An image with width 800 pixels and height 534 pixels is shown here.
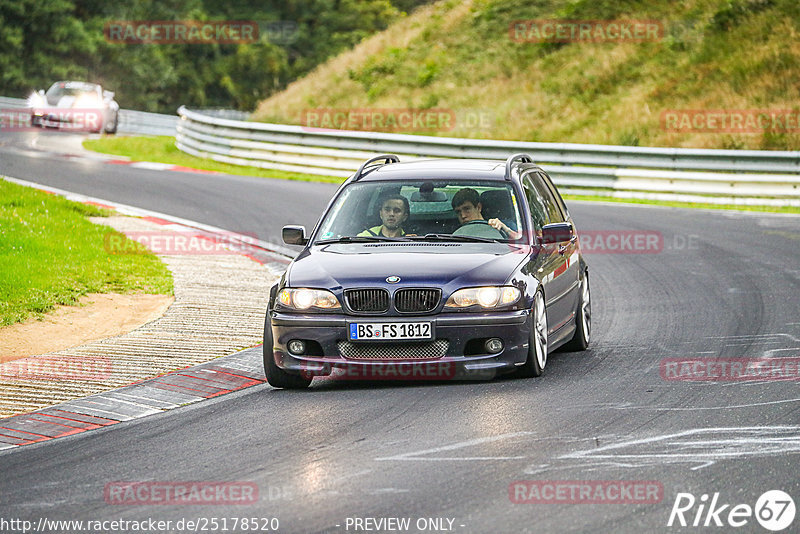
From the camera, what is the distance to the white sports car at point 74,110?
40.9m

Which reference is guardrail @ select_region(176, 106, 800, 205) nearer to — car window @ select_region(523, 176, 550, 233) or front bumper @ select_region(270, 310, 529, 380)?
car window @ select_region(523, 176, 550, 233)

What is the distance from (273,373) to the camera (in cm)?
928

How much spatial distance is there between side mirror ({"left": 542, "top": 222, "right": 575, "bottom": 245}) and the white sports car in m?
33.1

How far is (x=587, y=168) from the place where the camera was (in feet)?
→ 84.1

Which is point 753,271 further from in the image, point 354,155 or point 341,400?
point 354,155

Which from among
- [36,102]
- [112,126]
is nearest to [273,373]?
[36,102]

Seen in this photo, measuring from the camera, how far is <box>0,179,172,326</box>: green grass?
498 inches

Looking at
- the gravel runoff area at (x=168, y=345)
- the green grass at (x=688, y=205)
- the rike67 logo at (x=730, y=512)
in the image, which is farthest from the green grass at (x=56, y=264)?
the green grass at (x=688, y=205)

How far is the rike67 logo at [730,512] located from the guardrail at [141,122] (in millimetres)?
41115

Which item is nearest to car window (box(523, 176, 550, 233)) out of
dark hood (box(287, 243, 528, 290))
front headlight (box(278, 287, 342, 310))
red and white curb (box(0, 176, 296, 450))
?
dark hood (box(287, 243, 528, 290))

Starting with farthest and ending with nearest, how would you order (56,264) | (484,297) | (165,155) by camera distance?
(165,155) < (56,264) < (484,297)

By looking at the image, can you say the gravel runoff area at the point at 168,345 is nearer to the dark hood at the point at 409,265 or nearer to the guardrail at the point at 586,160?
the dark hood at the point at 409,265

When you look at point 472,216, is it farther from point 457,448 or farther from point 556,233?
point 457,448

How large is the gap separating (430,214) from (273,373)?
189cm
